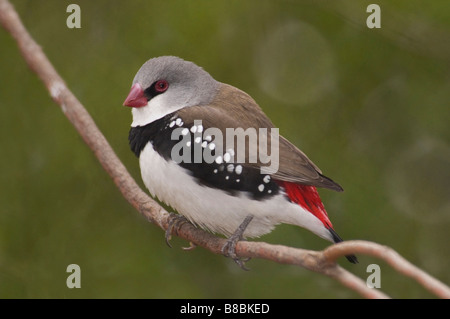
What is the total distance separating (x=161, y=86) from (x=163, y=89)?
1 cm

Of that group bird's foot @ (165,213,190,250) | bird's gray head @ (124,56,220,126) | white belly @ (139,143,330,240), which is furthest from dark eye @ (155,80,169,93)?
bird's foot @ (165,213,190,250)

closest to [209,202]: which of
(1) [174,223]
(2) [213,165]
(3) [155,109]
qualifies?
(2) [213,165]

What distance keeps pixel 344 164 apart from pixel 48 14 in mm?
1643

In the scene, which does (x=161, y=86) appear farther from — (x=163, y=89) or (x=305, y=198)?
(x=305, y=198)

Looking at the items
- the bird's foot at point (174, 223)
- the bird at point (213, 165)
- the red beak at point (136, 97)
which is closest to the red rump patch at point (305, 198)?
the bird at point (213, 165)

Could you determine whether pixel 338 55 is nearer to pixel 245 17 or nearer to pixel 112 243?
pixel 245 17

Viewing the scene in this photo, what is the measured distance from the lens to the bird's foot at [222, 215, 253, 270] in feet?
6.52

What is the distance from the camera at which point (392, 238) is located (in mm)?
2908

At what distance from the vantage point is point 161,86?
6.93 feet

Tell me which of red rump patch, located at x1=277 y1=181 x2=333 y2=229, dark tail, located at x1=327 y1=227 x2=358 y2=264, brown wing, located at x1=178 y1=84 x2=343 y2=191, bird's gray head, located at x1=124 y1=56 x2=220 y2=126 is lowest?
dark tail, located at x1=327 y1=227 x2=358 y2=264

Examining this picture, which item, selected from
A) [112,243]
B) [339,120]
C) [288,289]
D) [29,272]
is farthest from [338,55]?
[29,272]

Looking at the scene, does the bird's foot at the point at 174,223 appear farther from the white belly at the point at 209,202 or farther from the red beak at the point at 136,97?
the red beak at the point at 136,97

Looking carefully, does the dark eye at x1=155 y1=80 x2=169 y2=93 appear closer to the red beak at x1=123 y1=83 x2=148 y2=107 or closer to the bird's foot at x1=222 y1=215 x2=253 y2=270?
the red beak at x1=123 y1=83 x2=148 y2=107

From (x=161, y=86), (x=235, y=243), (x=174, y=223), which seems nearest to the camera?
(x=235, y=243)
